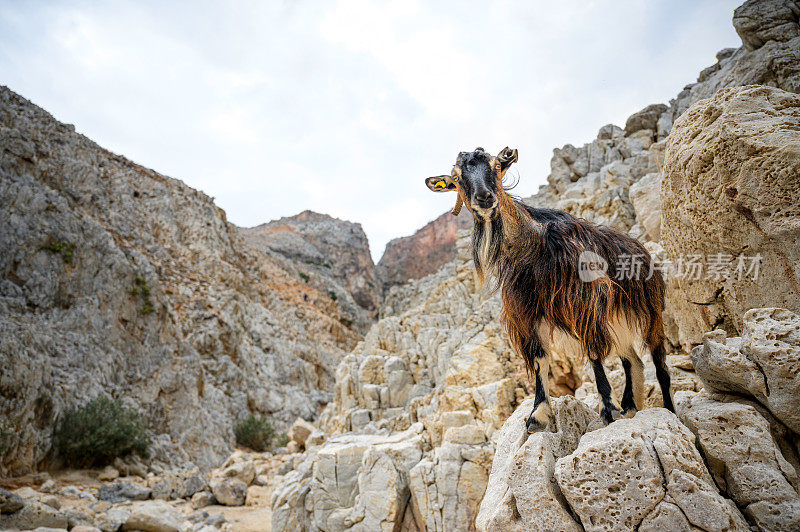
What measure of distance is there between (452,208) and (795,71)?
10.6 meters

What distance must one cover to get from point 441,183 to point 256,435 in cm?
2043

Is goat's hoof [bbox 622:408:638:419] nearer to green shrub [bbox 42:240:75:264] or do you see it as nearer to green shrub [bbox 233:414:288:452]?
green shrub [bbox 233:414:288:452]

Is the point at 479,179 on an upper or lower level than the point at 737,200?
upper

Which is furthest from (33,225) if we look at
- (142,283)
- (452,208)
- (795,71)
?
(795,71)

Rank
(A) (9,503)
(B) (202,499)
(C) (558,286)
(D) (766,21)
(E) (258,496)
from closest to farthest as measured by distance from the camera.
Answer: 1. (C) (558,286)
2. (A) (9,503)
3. (D) (766,21)
4. (B) (202,499)
5. (E) (258,496)

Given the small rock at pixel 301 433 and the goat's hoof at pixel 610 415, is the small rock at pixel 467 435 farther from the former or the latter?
the small rock at pixel 301 433

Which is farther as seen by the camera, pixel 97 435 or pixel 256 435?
pixel 256 435

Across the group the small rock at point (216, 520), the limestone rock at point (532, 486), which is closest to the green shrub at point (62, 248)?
the small rock at point (216, 520)

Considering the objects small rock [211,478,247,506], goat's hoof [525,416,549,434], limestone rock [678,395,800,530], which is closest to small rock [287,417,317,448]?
small rock [211,478,247,506]

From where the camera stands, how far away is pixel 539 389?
341 centimetres

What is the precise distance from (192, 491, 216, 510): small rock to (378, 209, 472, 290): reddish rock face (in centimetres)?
6319

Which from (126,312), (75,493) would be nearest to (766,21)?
(75,493)

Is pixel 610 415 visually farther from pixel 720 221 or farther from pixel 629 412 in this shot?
pixel 720 221

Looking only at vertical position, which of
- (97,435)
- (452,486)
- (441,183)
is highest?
(441,183)
